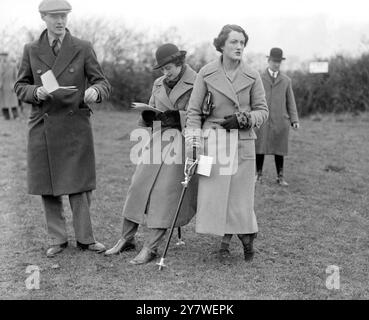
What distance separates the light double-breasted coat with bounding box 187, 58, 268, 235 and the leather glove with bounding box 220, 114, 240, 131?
0.11m

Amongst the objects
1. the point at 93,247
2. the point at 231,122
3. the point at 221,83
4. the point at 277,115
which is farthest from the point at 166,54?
the point at 277,115

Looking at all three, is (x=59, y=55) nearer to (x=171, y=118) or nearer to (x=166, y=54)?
(x=166, y=54)

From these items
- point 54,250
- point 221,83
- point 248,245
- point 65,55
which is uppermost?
point 65,55

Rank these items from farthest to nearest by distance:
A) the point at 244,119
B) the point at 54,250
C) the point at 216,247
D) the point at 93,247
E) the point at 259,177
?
the point at 259,177
the point at 216,247
the point at 93,247
the point at 54,250
the point at 244,119

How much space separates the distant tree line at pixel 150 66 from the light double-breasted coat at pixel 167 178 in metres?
15.1

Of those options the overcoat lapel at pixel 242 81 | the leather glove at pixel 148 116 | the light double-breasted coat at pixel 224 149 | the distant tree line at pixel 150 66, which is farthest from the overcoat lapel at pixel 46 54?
the distant tree line at pixel 150 66

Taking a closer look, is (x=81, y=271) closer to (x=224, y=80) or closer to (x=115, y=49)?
(x=224, y=80)

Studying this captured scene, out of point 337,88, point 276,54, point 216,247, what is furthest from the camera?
point 337,88

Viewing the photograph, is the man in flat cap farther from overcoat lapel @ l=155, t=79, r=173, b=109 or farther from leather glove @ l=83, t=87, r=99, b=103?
overcoat lapel @ l=155, t=79, r=173, b=109

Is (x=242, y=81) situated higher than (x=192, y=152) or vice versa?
(x=242, y=81)

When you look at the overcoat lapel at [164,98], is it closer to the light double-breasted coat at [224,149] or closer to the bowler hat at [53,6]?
the light double-breasted coat at [224,149]

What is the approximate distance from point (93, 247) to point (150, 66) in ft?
54.2

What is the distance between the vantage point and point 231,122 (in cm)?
605

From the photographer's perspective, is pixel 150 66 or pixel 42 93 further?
pixel 150 66
